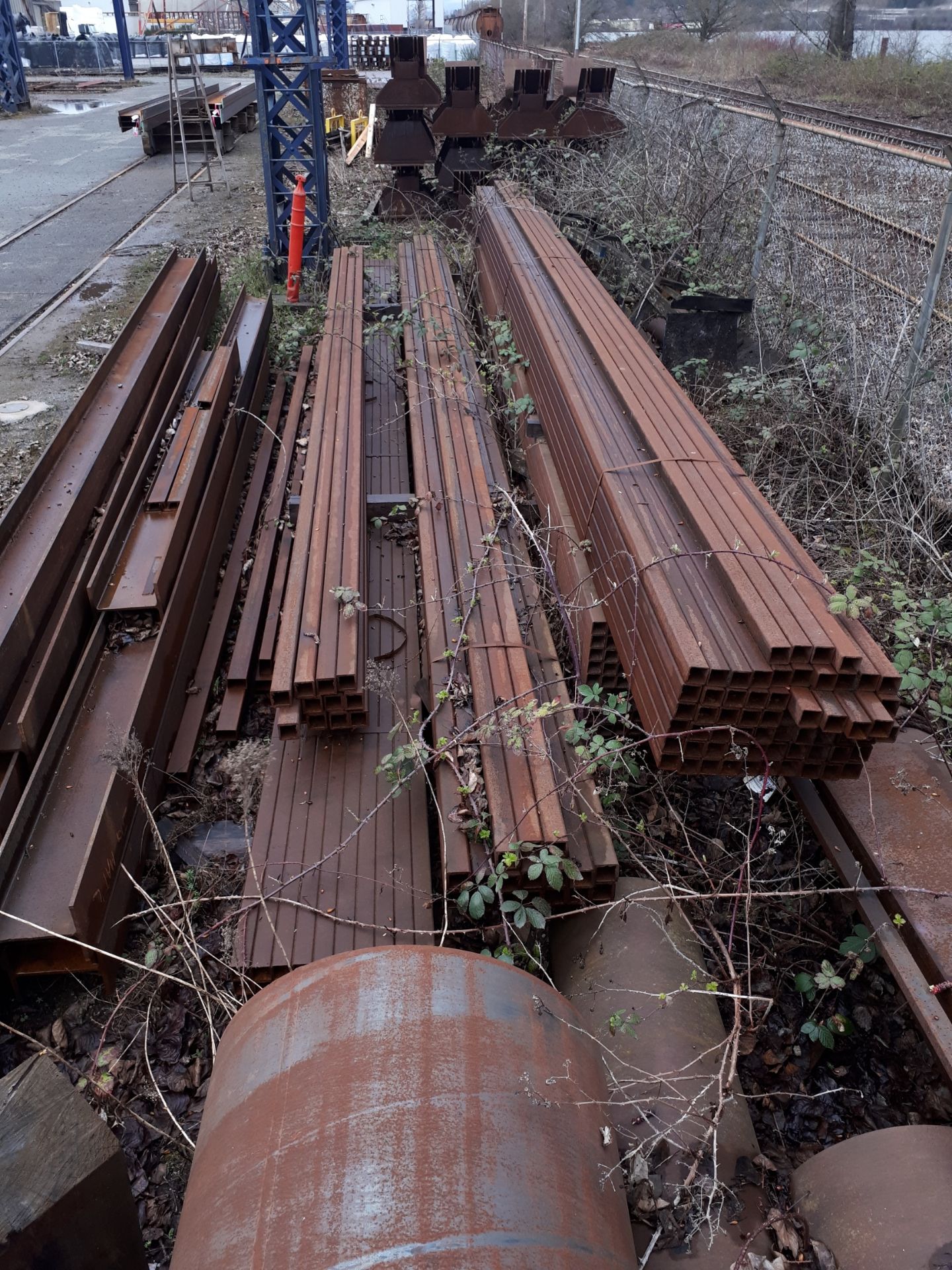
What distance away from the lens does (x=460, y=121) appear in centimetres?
1287

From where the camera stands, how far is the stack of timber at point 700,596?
312cm

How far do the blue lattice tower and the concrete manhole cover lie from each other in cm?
2214

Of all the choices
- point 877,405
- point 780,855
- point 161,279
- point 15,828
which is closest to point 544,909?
point 780,855

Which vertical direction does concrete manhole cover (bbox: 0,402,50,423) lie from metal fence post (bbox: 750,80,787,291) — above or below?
below

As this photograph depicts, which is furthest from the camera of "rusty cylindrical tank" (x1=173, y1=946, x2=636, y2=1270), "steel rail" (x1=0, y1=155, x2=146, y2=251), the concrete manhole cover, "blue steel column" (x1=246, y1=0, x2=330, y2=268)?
"steel rail" (x1=0, y1=155, x2=146, y2=251)

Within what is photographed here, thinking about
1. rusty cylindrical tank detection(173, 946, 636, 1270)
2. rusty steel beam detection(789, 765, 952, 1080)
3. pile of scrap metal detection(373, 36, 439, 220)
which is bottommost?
rusty steel beam detection(789, 765, 952, 1080)

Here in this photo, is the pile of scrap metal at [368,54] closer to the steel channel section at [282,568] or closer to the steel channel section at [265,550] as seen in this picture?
the steel channel section at [265,550]

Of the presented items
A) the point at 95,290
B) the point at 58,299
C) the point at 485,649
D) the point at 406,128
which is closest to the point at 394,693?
the point at 485,649

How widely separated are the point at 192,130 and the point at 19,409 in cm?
1655

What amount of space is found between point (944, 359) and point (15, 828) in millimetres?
6796

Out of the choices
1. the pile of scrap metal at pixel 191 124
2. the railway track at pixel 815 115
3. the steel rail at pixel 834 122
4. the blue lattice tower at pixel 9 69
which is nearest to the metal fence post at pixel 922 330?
the steel rail at pixel 834 122

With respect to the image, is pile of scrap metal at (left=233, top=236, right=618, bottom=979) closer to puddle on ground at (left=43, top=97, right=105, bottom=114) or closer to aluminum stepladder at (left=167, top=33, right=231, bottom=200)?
aluminum stepladder at (left=167, top=33, right=231, bottom=200)

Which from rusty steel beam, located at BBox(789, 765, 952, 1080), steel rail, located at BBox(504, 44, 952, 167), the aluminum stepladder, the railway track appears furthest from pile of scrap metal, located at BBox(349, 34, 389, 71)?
rusty steel beam, located at BBox(789, 765, 952, 1080)

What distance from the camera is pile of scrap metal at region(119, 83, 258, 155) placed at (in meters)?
18.9
